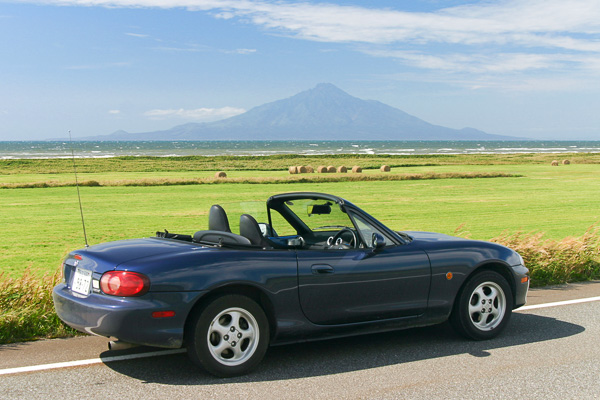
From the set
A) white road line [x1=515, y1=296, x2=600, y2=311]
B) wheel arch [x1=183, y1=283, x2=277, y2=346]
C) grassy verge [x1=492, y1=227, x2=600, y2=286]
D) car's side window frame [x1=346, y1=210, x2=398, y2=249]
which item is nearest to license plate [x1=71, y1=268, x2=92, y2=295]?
wheel arch [x1=183, y1=283, x2=277, y2=346]

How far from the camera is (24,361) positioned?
5320mm

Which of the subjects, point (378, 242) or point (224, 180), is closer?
point (378, 242)

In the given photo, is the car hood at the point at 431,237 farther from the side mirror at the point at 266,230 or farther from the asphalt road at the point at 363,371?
the side mirror at the point at 266,230

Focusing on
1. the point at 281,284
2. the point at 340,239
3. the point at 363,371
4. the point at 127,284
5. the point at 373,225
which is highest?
the point at 373,225

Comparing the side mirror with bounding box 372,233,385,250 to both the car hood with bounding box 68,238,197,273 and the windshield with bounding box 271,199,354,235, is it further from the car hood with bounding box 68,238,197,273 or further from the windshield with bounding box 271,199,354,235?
the car hood with bounding box 68,238,197,273

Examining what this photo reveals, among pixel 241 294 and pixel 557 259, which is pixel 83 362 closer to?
pixel 241 294

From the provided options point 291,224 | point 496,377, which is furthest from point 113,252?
point 496,377

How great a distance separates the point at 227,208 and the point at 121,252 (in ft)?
3.42

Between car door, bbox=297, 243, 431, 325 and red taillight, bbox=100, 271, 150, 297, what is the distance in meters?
1.22

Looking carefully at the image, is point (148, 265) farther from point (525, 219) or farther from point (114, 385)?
point (525, 219)

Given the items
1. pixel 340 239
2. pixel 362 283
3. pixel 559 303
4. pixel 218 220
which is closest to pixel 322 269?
pixel 362 283

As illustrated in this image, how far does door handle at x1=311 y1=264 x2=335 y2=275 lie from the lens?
5.30m

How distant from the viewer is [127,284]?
4707 mm

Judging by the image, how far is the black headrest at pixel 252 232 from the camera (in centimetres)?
532
